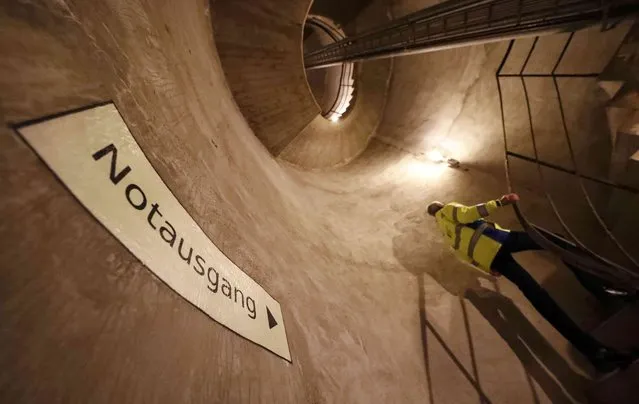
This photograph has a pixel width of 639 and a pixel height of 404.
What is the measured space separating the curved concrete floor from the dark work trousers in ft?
1.44

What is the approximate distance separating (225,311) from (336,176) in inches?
217

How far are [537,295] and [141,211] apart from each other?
4006 mm

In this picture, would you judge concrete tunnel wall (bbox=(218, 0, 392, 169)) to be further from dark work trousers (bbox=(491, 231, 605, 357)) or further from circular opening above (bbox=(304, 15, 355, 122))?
dark work trousers (bbox=(491, 231, 605, 357))

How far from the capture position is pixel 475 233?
3939 mm

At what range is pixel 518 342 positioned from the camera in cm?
375

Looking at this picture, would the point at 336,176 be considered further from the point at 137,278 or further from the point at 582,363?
the point at 137,278

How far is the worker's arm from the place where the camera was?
374cm

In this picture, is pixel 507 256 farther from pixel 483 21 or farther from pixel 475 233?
pixel 483 21

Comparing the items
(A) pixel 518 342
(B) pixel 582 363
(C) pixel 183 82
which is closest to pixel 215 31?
(C) pixel 183 82

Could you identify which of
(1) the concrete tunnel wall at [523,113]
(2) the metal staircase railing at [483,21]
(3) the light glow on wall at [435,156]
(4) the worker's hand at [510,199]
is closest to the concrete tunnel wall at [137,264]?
(4) the worker's hand at [510,199]

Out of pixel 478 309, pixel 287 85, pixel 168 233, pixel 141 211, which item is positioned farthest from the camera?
pixel 287 85

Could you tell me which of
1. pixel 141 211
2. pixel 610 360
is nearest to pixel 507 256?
pixel 610 360

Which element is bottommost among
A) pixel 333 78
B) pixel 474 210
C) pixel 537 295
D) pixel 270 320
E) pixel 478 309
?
pixel 270 320

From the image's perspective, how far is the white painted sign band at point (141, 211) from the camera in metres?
1.09
